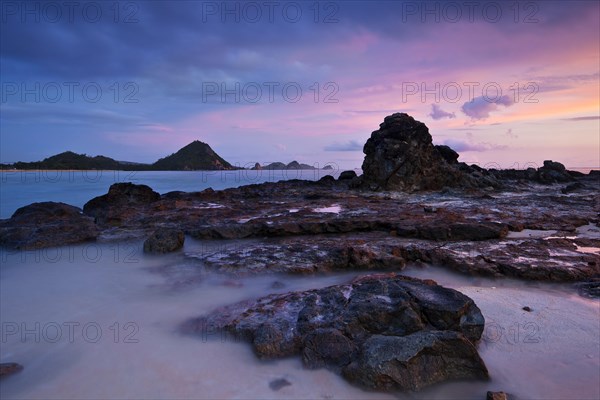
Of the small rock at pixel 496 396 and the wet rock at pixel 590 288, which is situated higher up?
the wet rock at pixel 590 288

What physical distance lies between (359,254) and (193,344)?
4.21 m

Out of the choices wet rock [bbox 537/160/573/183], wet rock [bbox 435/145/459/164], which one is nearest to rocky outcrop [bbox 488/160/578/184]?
wet rock [bbox 537/160/573/183]

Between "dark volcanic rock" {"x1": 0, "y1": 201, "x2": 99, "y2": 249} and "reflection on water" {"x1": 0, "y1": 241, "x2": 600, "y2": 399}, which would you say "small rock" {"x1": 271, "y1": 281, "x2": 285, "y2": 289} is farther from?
"dark volcanic rock" {"x1": 0, "y1": 201, "x2": 99, "y2": 249}

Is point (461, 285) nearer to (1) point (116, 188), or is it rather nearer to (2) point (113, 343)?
(2) point (113, 343)

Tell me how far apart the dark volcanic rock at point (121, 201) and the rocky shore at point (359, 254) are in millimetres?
57

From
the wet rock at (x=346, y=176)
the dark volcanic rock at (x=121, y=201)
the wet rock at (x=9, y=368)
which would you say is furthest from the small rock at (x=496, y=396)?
the wet rock at (x=346, y=176)

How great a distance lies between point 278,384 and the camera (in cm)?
405

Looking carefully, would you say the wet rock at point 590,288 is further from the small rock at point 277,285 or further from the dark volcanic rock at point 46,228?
the dark volcanic rock at point 46,228

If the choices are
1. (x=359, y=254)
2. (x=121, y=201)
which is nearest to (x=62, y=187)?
(x=121, y=201)

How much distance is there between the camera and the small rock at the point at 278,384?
13.1 feet

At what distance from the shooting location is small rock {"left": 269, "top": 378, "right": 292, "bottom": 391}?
4.00 metres

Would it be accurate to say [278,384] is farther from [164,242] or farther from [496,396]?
[164,242]

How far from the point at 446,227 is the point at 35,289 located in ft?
31.5

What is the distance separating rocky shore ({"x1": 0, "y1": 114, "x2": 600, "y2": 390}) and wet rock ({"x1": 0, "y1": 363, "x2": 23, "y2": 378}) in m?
1.98
